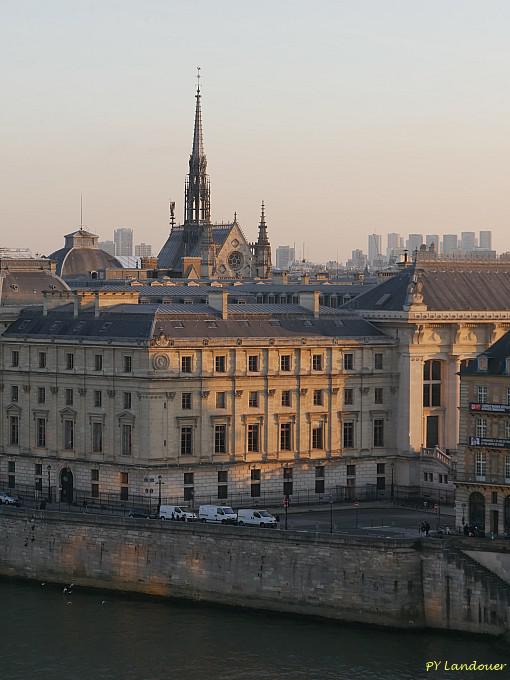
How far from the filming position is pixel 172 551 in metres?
124

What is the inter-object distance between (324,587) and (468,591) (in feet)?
28.2

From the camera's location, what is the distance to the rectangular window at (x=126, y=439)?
13579cm

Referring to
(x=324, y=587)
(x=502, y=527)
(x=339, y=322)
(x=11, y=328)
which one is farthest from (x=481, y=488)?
(x=11, y=328)

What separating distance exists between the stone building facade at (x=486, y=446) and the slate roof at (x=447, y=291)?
2511cm

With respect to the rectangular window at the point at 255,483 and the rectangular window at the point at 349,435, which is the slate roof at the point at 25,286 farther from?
the rectangular window at the point at 349,435

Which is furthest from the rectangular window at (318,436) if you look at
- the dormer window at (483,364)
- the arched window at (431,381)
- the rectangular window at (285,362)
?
the dormer window at (483,364)

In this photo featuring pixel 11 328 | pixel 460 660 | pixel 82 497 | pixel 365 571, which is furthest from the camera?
pixel 11 328

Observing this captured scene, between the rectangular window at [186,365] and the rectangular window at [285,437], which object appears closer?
the rectangular window at [186,365]

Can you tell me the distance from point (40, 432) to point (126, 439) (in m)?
8.81

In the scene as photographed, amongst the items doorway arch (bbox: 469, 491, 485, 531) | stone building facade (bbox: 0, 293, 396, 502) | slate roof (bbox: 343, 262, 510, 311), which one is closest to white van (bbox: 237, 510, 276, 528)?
stone building facade (bbox: 0, 293, 396, 502)

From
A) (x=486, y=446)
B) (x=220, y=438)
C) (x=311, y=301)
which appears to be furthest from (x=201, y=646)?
(x=311, y=301)

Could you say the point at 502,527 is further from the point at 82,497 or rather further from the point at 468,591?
the point at 82,497

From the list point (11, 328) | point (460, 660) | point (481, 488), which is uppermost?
point (11, 328)

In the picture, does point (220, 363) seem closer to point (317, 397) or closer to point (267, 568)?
point (317, 397)
